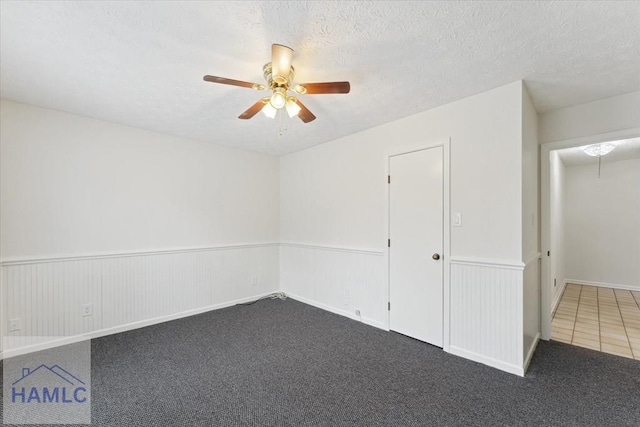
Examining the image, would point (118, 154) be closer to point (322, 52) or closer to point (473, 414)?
point (322, 52)

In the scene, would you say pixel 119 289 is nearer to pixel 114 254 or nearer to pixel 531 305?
pixel 114 254

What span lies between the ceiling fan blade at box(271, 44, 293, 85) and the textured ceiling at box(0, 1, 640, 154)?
142 mm

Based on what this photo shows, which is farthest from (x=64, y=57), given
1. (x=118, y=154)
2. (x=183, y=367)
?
(x=183, y=367)

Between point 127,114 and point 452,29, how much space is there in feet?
10.3

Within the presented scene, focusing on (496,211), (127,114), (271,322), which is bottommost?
(271,322)

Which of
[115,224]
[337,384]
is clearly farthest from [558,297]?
[115,224]

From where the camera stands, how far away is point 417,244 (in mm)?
2957

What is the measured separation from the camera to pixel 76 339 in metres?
2.92

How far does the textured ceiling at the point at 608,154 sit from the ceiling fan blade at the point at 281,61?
4.38m

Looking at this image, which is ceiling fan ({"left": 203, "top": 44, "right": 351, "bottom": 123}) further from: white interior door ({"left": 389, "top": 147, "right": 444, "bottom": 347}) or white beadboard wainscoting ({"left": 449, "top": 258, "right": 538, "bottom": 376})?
white beadboard wainscoting ({"left": 449, "top": 258, "right": 538, "bottom": 376})

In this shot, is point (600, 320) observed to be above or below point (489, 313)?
below

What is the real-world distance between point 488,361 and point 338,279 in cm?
190

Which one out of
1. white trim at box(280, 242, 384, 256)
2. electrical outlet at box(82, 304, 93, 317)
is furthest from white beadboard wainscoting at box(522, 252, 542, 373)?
electrical outlet at box(82, 304, 93, 317)

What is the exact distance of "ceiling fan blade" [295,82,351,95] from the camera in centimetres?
179
